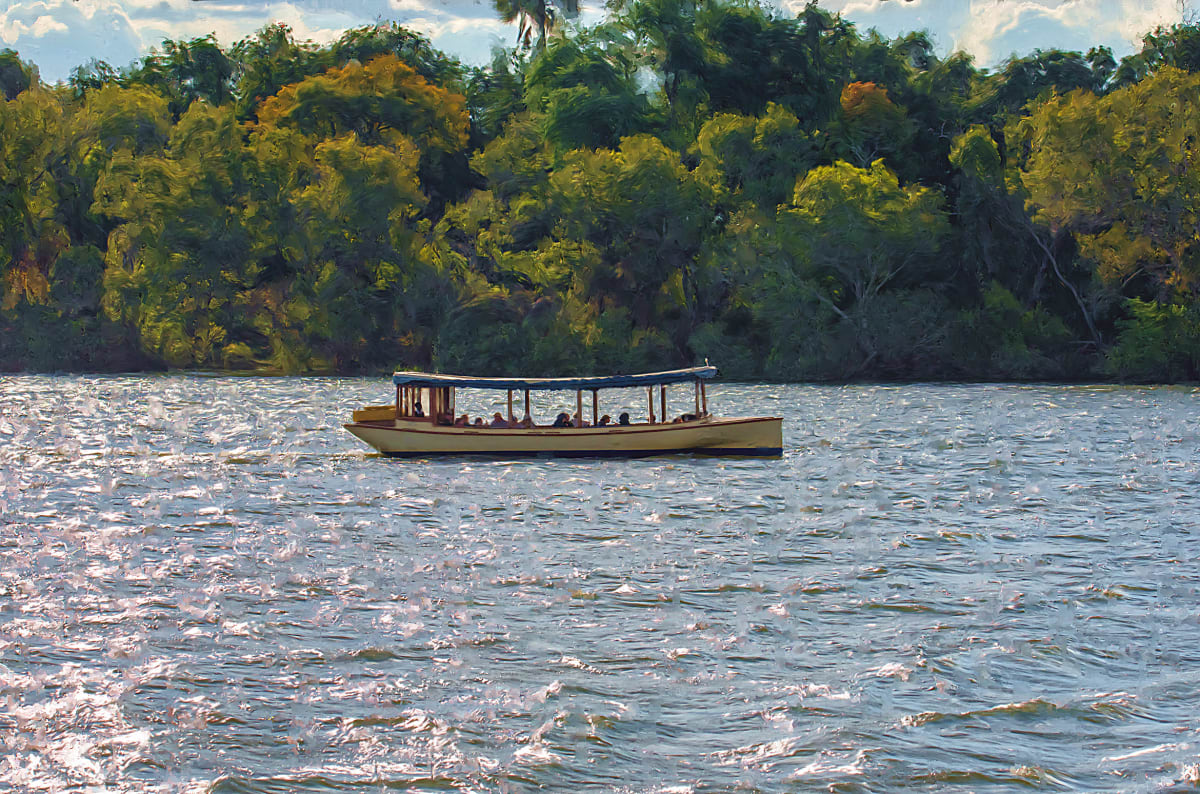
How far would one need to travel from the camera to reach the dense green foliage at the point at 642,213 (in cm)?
7750

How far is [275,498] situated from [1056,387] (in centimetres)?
5008

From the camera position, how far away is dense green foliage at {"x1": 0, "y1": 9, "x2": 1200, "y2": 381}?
254ft

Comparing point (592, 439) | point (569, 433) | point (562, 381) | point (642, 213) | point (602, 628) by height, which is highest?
point (642, 213)

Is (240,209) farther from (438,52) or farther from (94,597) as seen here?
(94,597)

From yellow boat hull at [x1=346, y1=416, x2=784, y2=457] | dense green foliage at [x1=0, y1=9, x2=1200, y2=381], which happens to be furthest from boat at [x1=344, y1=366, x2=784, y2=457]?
dense green foliage at [x1=0, y1=9, x2=1200, y2=381]

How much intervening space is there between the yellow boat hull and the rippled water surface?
2.30 metres

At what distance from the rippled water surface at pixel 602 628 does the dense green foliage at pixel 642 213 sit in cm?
3966

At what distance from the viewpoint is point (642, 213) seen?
83000 mm

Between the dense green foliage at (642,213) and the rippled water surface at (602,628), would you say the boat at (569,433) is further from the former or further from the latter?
the dense green foliage at (642,213)

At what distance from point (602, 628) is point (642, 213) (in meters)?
65.2

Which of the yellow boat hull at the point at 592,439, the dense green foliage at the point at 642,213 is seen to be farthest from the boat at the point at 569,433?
the dense green foliage at the point at 642,213

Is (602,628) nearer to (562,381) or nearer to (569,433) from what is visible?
(569,433)

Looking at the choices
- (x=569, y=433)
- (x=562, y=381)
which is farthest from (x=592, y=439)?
(x=562, y=381)

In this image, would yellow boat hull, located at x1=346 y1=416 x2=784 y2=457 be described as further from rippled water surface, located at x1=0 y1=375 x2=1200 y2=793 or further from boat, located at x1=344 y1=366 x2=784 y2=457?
rippled water surface, located at x1=0 y1=375 x2=1200 y2=793
